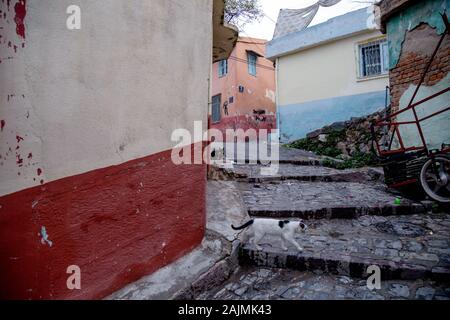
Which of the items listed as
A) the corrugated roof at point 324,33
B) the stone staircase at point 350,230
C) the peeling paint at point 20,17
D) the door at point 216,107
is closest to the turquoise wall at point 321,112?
the corrugated roof at point 324,33

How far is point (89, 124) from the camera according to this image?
6.50ft

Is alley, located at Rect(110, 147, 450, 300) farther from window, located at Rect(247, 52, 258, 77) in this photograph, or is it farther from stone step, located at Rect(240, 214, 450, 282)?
window, located at Rect(247, 52, 258, 77)

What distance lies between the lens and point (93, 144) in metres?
2.01

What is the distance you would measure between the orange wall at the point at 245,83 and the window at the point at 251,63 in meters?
0.26

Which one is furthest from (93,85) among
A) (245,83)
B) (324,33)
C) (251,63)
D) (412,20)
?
(251,63)

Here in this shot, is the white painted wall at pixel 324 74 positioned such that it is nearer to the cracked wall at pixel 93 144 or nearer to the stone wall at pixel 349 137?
the stone wall at pixel 349 137

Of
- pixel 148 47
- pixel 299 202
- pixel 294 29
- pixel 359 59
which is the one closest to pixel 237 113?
pixel 294 29

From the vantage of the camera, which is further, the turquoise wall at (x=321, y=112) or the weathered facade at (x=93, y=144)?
the turquoise wall at (x=321, y=112)

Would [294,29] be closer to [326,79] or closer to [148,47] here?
[326,79]

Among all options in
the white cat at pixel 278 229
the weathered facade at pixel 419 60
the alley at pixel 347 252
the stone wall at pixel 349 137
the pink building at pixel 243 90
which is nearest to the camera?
the alley at pixel 347 252

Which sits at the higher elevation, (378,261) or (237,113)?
(237,113)

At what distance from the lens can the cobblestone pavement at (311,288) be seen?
85.9 inches

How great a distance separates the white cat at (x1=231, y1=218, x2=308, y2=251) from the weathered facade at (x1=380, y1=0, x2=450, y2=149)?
11.5 feet
